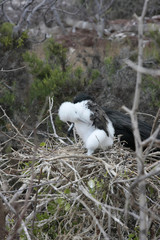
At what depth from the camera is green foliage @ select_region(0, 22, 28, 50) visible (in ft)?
16.1

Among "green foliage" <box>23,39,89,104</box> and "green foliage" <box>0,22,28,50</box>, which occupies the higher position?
"green foliage" <box>0,22,28,50</box>

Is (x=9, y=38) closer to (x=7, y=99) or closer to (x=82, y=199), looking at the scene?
(x=7, y=99)

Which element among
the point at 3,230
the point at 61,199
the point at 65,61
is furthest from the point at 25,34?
the point at 3,230

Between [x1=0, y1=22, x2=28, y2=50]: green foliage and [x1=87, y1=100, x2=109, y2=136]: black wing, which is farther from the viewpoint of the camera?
[x1=0, y1=22, x2=28, y2=50]: green foliage

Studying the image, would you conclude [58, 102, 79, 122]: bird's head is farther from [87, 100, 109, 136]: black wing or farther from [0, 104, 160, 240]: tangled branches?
[0, 104, 160, 240]: tangled branches

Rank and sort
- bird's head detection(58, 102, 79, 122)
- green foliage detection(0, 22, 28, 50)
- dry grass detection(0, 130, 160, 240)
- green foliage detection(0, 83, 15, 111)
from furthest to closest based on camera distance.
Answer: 1. green foliage detection(0, 22, 28, 50)
2. green foliage detection(0, 83, 15, 111)
3. bird's head detection(58, 102, 79, 122)
4. dry grass detection(0, 130, 160, 240)

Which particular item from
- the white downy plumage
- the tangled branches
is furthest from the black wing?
→ the tangled branches

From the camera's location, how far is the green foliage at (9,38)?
4.91 meters

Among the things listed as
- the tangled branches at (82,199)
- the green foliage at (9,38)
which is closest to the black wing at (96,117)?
the tangled branches at (82,199)

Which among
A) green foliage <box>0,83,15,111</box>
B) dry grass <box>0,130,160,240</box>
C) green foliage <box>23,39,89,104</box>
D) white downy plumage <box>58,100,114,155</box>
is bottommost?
green foliage <box>0,83,15,111</box>

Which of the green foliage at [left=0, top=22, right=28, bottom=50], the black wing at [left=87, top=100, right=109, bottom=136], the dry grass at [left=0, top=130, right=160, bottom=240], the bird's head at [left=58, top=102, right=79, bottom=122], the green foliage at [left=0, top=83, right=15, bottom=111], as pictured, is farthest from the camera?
the green foliage at [left=0, top=22, right=28, bottom=50]

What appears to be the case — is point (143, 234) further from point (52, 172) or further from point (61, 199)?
point (52, 172)

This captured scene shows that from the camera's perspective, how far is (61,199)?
200 cm

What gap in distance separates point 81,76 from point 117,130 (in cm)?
204
